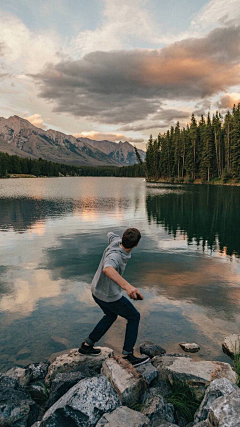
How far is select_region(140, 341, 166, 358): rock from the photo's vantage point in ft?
22.2

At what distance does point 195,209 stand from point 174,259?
21389mm

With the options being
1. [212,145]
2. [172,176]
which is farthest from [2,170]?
[212,145]

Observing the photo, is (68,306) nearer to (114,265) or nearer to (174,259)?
(114,265)

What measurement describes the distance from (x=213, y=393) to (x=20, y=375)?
3.60 m

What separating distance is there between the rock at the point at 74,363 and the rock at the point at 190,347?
1.89 m

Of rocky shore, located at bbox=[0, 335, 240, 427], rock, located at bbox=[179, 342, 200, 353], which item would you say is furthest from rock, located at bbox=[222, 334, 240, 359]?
rocky shore, located at bbox=[0, 335, 240, 427]

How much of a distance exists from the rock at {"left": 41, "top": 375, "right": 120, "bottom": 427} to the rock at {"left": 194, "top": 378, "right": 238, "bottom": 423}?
123 cm

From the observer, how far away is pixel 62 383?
510cm

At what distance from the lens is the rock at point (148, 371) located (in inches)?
220

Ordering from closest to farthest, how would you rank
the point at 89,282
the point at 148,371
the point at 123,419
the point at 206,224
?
the point at 123,419 → the point at 148,371 → the point at 89,282 → the point at 206,224

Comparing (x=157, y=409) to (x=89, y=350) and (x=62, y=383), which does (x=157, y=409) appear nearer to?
(x=62, y=383)

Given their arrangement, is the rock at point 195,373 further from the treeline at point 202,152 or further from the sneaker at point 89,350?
the treeline at point 202,152

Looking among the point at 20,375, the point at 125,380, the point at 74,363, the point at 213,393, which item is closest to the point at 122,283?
the point at 125,380

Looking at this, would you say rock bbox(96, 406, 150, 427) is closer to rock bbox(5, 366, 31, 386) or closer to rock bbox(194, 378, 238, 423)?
rock bbox(194, 378, 238, 423)
